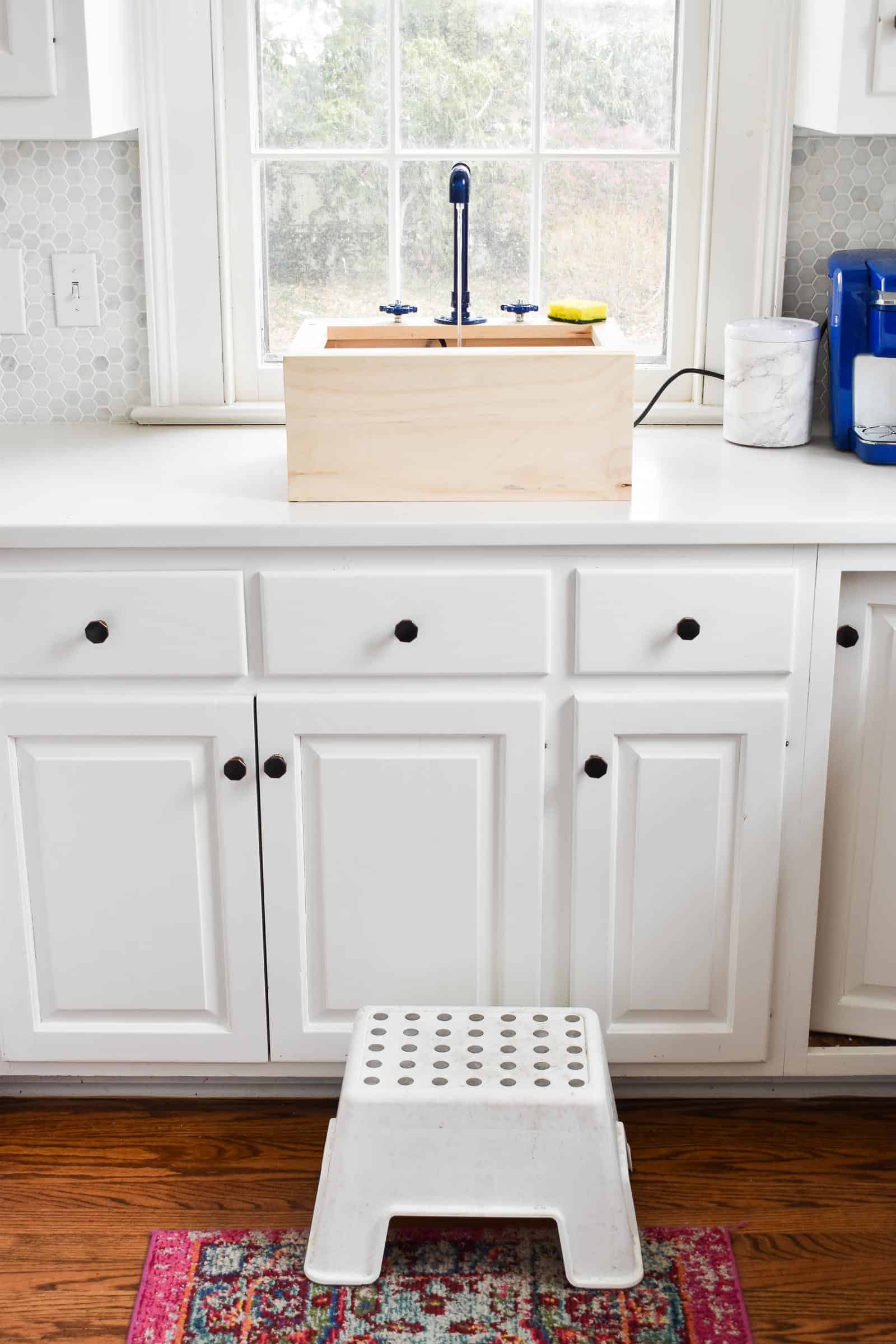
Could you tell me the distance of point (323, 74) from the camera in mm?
2250

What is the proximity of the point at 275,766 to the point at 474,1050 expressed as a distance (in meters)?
0.45

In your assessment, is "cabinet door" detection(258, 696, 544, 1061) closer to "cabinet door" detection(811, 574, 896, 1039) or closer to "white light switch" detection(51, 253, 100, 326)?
"cabinet door" detection(811, 574, 896, 1039)

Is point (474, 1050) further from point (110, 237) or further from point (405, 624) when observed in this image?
point (110, 237)

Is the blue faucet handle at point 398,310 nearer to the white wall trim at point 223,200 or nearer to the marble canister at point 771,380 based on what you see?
the white wall trim at point 223,200

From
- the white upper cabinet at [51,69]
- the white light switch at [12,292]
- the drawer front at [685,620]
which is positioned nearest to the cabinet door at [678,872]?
the drawer front at [685,620]

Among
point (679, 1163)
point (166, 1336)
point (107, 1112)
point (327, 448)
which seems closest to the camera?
point (166, 1336)

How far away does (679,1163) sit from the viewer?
1985 millimetres

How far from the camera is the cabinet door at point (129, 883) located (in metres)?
1.88

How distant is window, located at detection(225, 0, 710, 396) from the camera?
7.30ft

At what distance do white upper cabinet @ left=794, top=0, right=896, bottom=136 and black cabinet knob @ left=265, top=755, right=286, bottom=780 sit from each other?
3.71 feet

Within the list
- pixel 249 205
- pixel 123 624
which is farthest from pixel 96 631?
pixel 249 205

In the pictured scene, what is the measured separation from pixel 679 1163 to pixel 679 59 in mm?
1659

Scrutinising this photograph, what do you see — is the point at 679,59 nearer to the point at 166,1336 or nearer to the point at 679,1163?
the point at 679,1163

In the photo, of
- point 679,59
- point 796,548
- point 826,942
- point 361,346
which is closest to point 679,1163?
point 826,942
